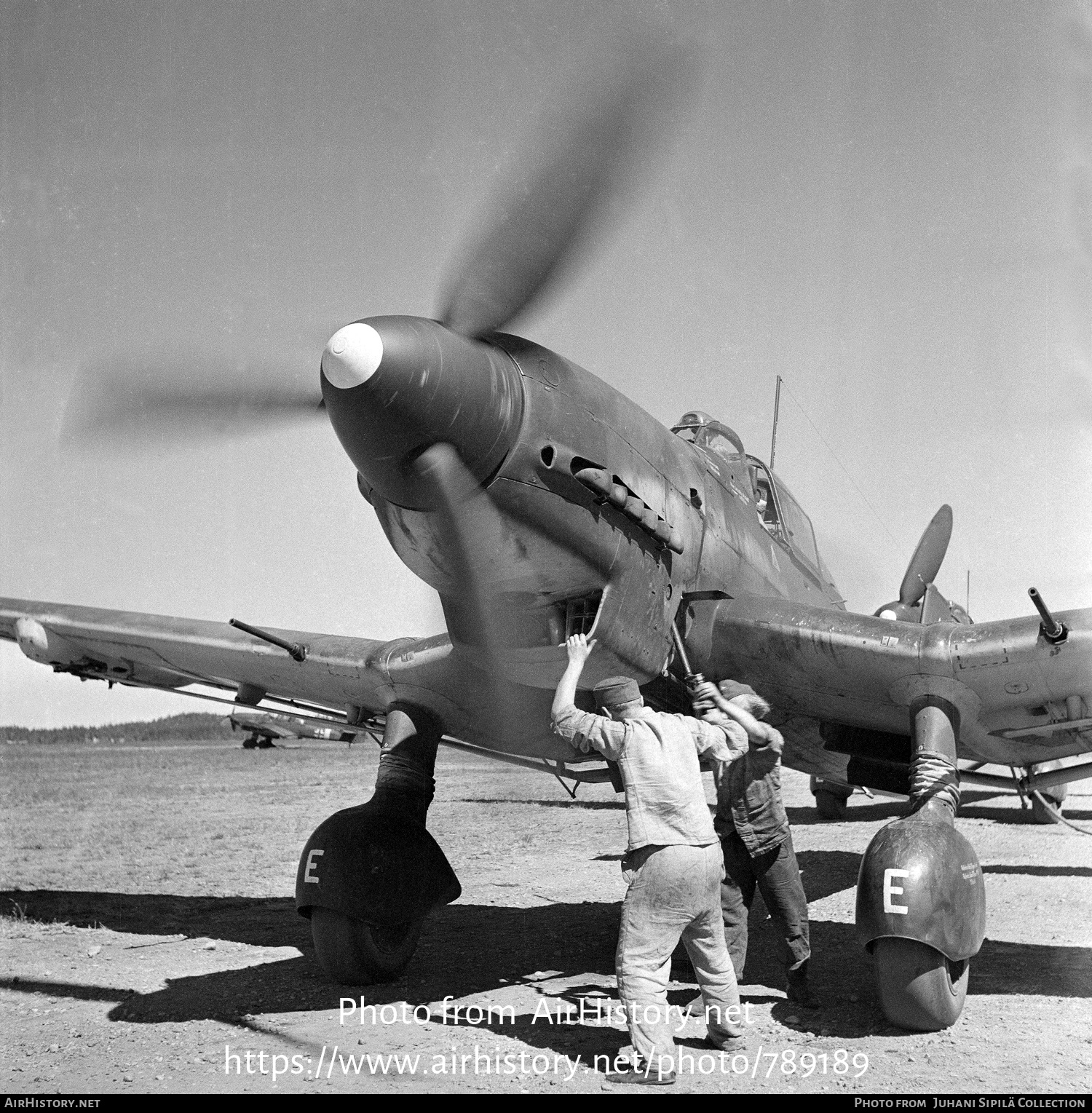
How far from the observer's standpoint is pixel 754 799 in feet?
19.6

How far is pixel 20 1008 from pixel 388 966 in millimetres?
2073

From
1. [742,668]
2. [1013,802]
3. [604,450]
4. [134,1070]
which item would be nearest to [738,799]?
[742,668]

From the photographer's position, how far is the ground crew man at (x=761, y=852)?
19.3ft

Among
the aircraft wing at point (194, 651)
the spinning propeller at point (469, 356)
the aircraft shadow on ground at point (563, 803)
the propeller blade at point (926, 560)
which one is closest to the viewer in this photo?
the spinning propeller at point (469, 356)

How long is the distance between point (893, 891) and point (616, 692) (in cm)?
192

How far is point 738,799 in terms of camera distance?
600cm

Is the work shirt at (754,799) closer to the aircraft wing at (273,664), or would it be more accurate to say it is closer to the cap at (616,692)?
the cap at (616,692)

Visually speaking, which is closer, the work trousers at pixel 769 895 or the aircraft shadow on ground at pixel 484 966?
the aircraft shadow on ground at pixel 484 966

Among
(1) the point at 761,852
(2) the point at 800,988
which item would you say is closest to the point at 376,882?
(1) the point at 761,852

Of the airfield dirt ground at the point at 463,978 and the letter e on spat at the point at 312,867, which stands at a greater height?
the letter e on spat at the point at 312,867

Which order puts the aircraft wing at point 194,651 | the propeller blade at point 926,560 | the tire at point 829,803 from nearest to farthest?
1. the aircraft wing at point 194,651
2. the propeller blade at point 926,560
3. the tire at point 829,803

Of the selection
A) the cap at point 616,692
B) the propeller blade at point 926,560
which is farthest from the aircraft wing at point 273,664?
the propeller blade at point 926,560

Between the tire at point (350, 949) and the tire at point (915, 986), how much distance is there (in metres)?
2.94

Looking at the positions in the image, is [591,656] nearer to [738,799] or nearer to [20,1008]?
[738,799]
